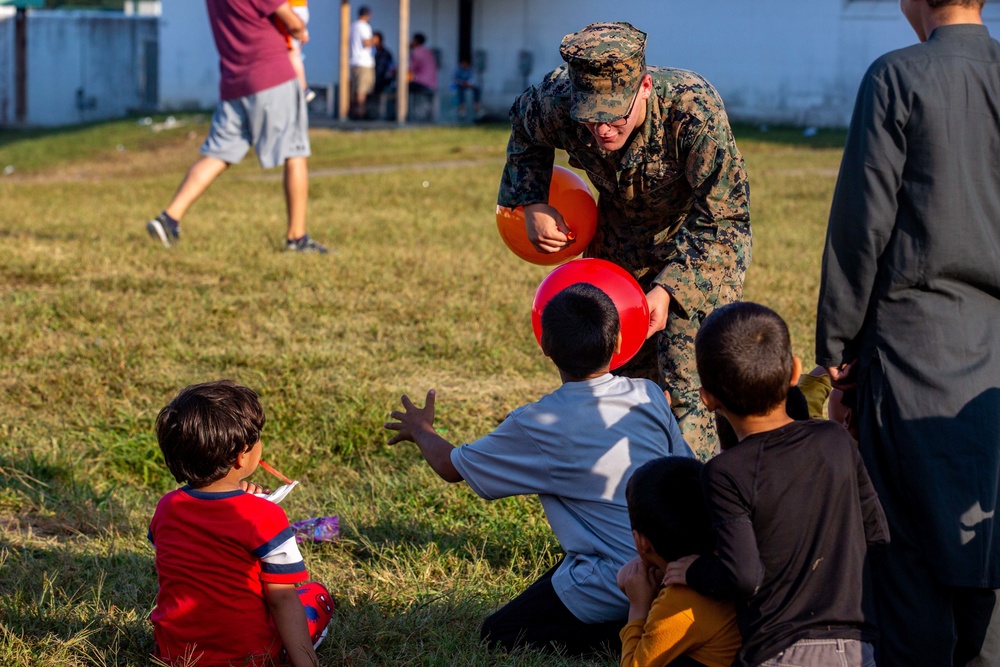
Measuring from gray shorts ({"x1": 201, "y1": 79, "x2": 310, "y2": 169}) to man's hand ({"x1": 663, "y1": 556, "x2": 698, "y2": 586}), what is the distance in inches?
232

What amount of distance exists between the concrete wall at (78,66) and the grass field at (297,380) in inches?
743

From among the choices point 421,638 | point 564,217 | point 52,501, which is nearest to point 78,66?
point 52,501

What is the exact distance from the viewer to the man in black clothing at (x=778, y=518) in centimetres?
230

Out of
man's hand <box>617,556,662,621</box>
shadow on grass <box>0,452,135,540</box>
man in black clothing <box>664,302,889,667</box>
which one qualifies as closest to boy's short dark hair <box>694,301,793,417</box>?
man in black clothing <box>664,302,889,667</box>

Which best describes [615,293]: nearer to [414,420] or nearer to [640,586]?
[414,420]

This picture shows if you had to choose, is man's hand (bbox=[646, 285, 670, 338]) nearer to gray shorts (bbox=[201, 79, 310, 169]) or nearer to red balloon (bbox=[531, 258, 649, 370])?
→ red balloon (bbox=[531, 258, 649, 370])

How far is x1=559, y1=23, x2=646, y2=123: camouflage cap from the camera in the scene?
3.21 metres

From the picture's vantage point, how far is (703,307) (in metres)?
3.51

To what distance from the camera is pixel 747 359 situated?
2361 mm

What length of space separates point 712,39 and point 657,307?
69.4 ft

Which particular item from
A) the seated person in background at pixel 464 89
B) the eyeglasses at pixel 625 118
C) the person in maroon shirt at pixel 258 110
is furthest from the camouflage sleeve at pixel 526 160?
the seated person in background at pixel 464 89

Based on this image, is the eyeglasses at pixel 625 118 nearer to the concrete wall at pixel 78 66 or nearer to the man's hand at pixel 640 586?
the man's hand at pixel 640 586

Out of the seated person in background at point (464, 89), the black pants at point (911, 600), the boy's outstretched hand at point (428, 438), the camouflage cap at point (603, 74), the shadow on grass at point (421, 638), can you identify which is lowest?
the shadow on grass at point (421, 638)

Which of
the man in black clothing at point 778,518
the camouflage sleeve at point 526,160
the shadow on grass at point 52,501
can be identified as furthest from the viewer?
the shadow on grass at point 52,501
